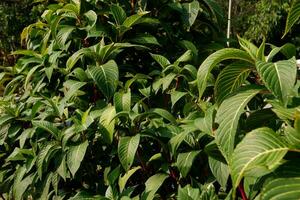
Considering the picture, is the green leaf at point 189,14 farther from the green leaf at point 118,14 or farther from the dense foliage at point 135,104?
the green leaf at point 118,14

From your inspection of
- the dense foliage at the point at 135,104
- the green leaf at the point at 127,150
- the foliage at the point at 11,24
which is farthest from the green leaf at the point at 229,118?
the foliage at the point at 11,24

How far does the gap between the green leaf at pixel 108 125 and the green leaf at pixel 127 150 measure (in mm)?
81

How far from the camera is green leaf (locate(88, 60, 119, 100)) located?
5.69 ft

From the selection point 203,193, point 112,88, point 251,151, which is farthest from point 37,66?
point 251,151

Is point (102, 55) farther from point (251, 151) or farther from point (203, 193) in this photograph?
point (251, 151)

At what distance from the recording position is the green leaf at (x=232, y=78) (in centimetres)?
125

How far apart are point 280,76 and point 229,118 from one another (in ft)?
0.51

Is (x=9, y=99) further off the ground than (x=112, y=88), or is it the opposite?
(x=112, y=88)

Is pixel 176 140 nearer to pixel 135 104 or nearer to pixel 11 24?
pixel 135 104

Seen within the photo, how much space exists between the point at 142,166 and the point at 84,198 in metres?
0.24

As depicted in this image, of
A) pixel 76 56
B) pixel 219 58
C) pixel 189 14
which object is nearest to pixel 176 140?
pixel 219 58

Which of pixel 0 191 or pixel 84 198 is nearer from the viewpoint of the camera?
pixel 84 198

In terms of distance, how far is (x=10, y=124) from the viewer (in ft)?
6.91

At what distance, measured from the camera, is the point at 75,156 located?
1722mm
